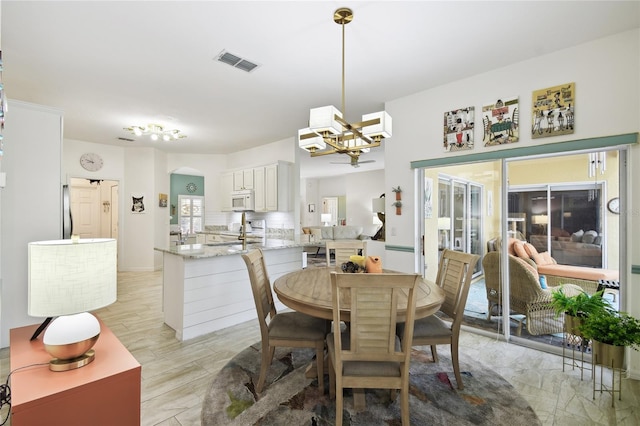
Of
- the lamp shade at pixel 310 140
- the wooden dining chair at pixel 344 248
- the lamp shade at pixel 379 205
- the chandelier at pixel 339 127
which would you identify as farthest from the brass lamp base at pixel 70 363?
the lamp shade at pixel 379 205

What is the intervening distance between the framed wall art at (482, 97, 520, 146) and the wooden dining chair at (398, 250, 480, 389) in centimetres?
148

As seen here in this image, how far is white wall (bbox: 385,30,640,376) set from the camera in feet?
8.04

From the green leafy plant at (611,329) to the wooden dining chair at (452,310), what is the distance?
96 cm

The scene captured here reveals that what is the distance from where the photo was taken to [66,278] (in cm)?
129

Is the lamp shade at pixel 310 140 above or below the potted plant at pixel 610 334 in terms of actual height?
above

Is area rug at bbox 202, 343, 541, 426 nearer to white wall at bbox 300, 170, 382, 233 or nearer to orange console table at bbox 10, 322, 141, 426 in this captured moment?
orange console table at bbox 10, 322, 141, 426

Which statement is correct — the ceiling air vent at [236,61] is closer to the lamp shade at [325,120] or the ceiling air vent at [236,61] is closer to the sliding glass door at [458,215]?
the lamp shade at [325,120]

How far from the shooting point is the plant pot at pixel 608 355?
2.10 meters

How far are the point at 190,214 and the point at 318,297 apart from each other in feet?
25.8

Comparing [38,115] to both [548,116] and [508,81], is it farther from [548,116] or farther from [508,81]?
[548,116]

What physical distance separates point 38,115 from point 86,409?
9.91 ft

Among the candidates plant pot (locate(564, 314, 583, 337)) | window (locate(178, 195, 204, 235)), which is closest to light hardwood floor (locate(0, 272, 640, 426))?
plant pot (locate(564, 314, 583, 337))

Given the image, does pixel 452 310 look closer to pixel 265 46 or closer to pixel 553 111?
pixel 553 111

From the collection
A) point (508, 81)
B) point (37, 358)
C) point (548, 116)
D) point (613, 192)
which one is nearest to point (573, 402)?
point (613, 192)
